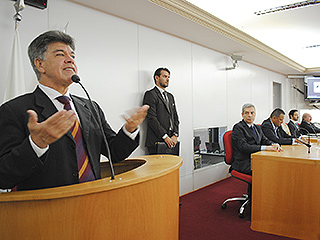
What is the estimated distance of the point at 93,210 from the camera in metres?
1.05

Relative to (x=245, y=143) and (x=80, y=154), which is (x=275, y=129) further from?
(x=80, y=154)

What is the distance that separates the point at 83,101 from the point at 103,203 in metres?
0.75

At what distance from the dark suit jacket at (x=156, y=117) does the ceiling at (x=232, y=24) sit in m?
0.94

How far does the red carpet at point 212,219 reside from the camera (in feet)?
9.32

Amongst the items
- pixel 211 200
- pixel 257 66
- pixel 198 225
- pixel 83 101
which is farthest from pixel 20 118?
pixel 257 66

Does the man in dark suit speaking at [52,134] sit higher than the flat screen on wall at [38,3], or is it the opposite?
the flat screen on wall at [38,3]

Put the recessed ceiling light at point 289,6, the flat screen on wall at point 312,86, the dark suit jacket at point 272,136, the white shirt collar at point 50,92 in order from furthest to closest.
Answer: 1. the flat screen on wall at point 312,86
2. the dark suit jacket at point 272,136
3. the recessed ceiling light at point 289,6
4. the white shirt collar at point 50,92

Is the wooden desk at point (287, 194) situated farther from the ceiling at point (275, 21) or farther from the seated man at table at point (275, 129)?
the ceiling at point (275, 21)

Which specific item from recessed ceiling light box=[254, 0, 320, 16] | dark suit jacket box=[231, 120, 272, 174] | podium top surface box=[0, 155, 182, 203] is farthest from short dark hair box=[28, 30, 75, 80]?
recessed ceiling light box=[254, 0, 320, 16]

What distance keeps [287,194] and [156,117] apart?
1721 millimetres

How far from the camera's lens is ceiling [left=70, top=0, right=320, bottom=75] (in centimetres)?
318

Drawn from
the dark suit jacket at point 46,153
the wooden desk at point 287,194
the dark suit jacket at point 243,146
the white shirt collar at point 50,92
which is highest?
the white shirt collar at point 50,92

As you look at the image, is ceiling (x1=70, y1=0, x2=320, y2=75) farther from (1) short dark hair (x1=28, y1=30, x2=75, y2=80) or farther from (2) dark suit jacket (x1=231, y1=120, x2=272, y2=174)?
(1) short dark hair (x1=28, y1=30, x2=75, y2=80)

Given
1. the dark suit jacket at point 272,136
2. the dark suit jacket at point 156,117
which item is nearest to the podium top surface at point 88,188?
the dark suit jacket at point 156,117
